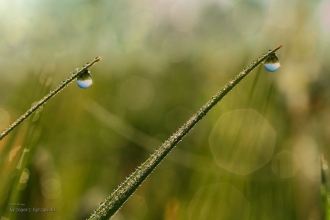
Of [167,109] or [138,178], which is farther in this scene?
[167,109]

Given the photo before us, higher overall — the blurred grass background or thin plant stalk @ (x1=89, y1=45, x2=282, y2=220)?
the blurred grass background

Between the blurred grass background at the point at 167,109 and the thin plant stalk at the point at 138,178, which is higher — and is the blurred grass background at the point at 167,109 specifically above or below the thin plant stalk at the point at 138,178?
above

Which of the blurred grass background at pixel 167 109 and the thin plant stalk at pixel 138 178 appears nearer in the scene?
the thin plant stalk at pixel 138 178

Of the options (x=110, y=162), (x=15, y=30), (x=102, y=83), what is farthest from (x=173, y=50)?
(x=110, y=162)

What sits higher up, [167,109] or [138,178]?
[167,109]

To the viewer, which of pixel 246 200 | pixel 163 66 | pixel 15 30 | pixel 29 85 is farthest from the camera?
pixel 163 66

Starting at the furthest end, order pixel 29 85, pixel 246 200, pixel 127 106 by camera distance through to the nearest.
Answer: pixel 127 106 → pixel 29 85 → pixel 246 200

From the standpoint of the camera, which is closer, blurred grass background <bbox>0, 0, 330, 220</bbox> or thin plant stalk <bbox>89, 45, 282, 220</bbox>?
thin plant stalk <bbox>89, 45, 282, 220</bbox>

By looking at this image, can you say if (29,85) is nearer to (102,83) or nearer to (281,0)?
(102,83)
